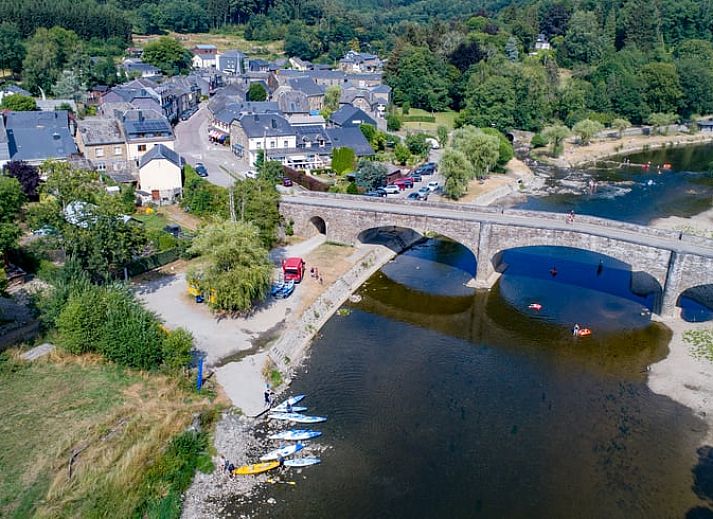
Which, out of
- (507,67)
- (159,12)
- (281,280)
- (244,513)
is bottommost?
(244,513)

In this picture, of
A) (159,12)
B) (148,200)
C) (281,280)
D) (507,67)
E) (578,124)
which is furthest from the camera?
(159,12)

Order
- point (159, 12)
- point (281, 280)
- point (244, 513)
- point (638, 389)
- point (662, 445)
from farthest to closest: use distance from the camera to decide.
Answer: point (159, 12), point (281, 280), point (638, 389), point (662, 445), point (244, 513)

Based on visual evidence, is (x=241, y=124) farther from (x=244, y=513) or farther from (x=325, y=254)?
(x=244, y=513)

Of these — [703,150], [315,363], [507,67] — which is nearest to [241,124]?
[315,363]

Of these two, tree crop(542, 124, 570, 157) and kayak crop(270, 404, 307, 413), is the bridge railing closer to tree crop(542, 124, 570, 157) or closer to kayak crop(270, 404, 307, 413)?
kayak crop(270, 404, 307, 413)

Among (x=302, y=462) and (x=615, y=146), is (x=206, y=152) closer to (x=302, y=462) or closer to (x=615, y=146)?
(x=302, y=462)

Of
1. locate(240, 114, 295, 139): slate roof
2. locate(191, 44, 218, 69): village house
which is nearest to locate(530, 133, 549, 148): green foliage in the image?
locate(240, 114, 295, 139): slate roof
